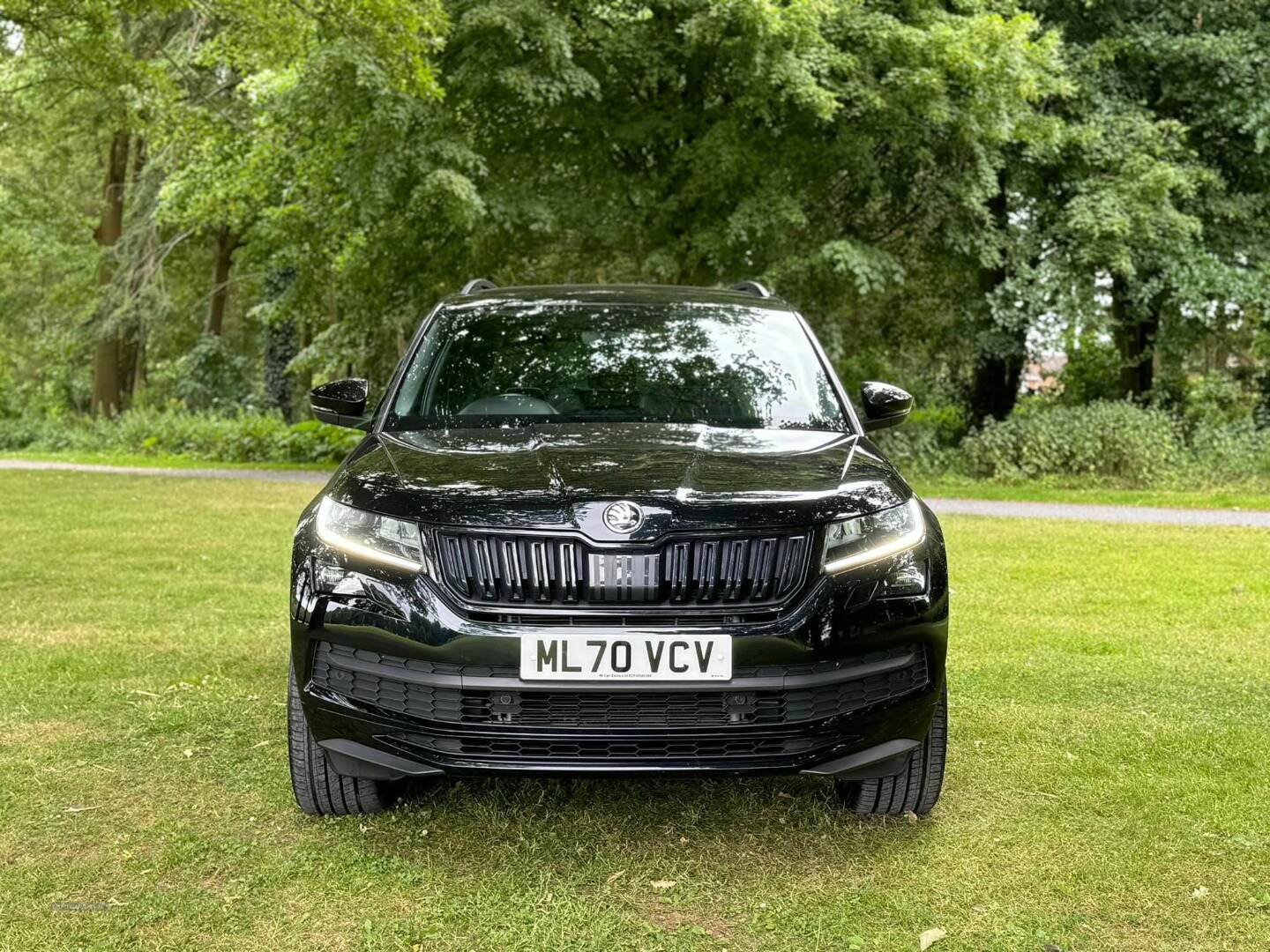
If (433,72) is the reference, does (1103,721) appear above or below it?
below

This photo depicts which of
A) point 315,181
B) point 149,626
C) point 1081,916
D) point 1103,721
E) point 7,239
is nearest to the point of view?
point 1081,916

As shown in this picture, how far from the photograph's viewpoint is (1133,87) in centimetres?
1889

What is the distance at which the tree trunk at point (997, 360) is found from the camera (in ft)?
62.8

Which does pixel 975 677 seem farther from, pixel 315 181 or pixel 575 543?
pixel 315 181

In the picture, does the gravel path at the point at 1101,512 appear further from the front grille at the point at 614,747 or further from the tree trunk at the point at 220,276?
the tree trunk at the point at 220,276

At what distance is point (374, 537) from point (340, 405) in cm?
125

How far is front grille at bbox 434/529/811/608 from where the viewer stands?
323 cm

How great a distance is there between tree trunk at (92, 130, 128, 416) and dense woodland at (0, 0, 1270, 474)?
6337 mm

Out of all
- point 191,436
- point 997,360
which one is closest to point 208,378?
point 191,436

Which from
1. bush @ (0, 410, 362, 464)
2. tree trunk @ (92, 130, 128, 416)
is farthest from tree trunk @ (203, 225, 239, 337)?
bush @ (0, 410, 362, 464)

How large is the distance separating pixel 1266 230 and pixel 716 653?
60.9 feet

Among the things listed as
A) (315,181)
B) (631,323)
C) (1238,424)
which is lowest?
(1238,424)

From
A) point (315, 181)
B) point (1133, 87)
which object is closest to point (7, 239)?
point (315, 181)

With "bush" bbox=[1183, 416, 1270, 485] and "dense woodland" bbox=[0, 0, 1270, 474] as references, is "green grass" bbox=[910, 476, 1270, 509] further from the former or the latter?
"dense woodland" bbox=[0, 0, 1270, 474]
